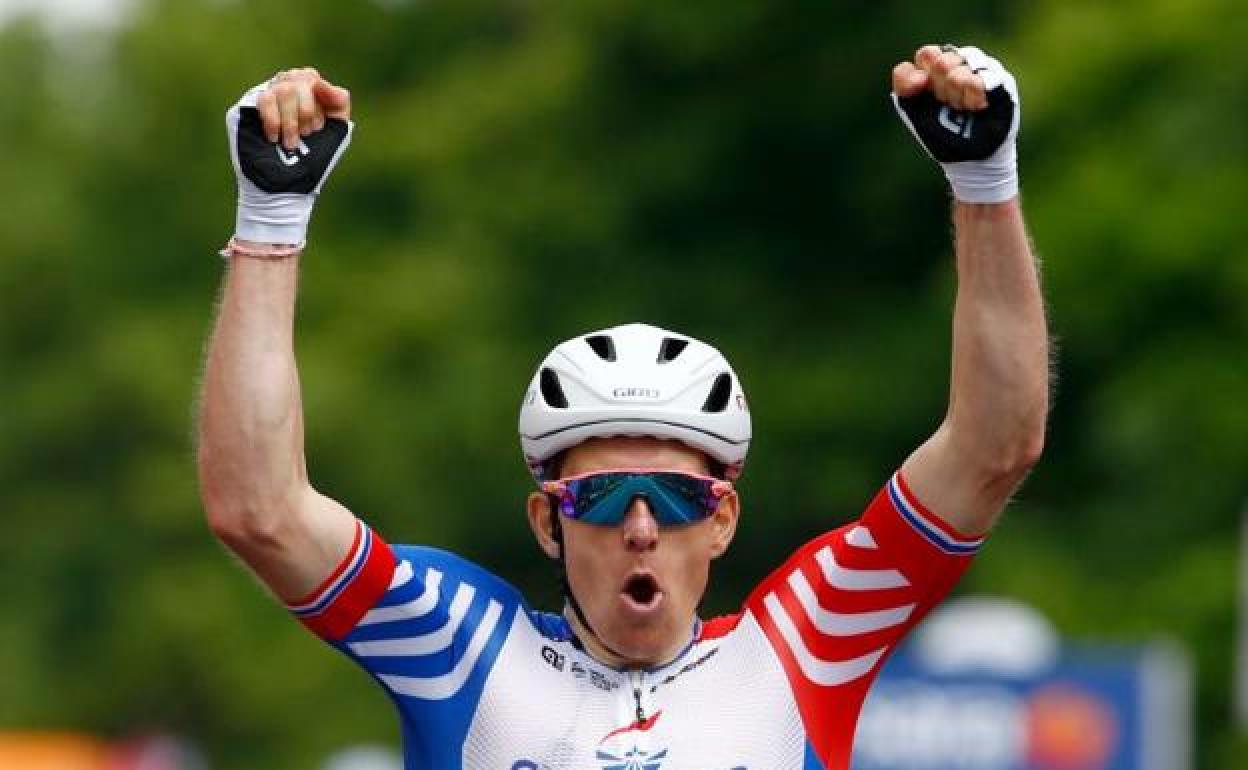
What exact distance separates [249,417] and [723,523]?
1.07m

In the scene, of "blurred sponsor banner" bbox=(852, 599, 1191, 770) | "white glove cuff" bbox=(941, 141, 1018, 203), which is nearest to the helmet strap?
"white glove cuff" bbox=(941, 141, 1018, 203)

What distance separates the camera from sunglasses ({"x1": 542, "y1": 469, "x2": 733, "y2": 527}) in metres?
6.87

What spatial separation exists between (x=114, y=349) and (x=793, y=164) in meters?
12.0

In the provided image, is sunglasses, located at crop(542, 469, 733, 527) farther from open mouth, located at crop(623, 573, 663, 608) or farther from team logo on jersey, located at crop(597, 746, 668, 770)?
team logo on jersey, located at crop(597, 746, 668, 770)

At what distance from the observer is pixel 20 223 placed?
50.8 m

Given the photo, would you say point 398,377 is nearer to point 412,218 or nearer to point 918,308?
point 412,218

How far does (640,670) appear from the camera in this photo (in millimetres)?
6977

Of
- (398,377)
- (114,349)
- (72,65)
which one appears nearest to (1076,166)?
(398,377)

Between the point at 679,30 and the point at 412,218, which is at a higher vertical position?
the point at 679,30

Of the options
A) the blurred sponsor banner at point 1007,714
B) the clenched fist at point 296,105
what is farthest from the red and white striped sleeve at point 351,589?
the blurred sponsor banner at point 1007,714

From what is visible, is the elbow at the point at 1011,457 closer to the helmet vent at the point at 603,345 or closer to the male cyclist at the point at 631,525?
the male cyclist at the point at 631,525

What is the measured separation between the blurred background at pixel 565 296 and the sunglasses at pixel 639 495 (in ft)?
32.0

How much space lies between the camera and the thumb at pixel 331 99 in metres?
6.73

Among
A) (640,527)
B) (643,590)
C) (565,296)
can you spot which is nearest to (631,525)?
(640,527)
